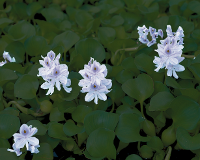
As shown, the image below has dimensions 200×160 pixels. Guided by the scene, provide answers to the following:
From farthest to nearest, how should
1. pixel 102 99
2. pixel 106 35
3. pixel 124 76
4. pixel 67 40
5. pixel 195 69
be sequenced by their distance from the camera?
pixel 106 35 < pixel 67 40 < pixel 124 76 < pixel 195 69 < pixel 102 99

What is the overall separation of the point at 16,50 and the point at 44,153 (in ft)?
3.42

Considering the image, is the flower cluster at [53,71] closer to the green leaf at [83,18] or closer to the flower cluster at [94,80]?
the flower cluster at [94,80]

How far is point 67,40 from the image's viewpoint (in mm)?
2092

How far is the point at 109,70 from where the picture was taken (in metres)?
1.78

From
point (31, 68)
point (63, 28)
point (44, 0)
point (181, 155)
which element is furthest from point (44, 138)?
point (44, 0)

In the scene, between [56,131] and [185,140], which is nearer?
[185,140]

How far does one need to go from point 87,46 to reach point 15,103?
65 centimetres

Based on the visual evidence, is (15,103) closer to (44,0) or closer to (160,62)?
(160,62)

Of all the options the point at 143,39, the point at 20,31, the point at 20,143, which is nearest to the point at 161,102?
the point at 143,39

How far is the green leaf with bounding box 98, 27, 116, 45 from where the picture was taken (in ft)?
7.34

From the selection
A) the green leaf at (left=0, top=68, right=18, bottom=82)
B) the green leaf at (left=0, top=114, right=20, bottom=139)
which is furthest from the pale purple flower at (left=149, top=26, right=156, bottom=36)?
the green leaf at (left=0, top=114, right=20, bottom=139)

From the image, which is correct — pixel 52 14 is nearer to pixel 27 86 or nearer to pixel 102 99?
pixel 27 86

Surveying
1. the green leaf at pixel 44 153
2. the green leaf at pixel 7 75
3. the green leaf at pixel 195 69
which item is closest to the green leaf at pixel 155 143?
the green leaf at pixel 195 69

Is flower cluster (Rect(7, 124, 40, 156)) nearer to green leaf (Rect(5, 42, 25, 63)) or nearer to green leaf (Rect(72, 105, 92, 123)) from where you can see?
green leaf (Rect(72, 105, 92, 123))
